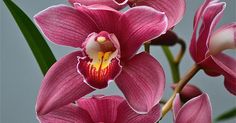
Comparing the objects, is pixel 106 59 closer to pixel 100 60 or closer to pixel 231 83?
pixel 100 60

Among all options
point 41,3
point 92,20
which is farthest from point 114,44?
point 41,3

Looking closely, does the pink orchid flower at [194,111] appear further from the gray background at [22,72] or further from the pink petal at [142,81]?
the gray background at [22,72]

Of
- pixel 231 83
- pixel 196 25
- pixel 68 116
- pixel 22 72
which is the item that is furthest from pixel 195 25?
pixel 22 72

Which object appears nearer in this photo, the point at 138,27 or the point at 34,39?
the point at 138,27

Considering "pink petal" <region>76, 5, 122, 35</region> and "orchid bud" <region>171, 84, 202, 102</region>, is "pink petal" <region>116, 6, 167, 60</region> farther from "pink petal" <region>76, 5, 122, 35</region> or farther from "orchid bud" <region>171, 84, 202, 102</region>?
"orchid bud" <region>171, 84, 202, 102</region>

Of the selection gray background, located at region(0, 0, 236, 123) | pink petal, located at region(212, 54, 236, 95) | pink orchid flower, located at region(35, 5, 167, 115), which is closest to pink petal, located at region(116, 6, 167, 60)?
pink orchid flower, located at region(35, 5, 167, 115)

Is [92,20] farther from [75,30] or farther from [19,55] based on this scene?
[19,55]

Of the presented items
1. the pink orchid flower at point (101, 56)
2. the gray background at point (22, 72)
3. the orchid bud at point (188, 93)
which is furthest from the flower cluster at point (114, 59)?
the gray background at point (22, 72)

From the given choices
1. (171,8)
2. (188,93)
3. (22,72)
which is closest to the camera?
(171,8)
